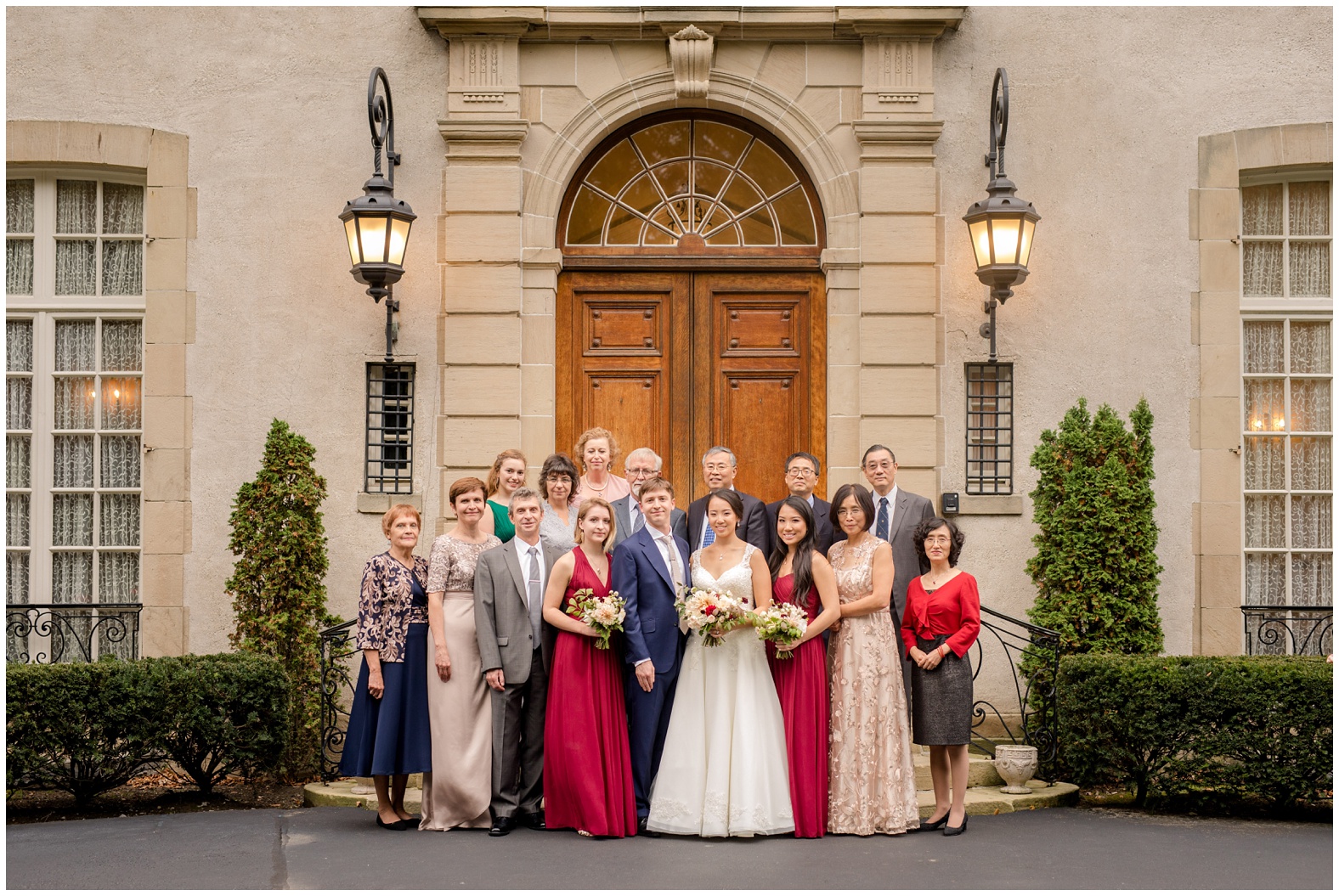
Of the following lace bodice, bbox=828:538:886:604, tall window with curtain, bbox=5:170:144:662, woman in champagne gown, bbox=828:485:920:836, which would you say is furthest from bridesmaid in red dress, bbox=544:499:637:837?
tall window with curtain, bbox=5:170:144:662

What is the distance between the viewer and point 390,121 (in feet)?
28.1

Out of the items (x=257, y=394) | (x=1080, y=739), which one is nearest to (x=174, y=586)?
(x=257, y=394)

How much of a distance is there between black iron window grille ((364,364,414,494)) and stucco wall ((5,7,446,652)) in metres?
0.09

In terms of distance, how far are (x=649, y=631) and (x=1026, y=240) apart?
3.96 metres

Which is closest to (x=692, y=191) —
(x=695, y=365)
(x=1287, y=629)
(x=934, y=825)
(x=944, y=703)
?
(x=695, y=365)

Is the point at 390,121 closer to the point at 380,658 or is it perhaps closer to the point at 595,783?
the point at 380,658

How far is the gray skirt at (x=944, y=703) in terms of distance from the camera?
6352 millimetres

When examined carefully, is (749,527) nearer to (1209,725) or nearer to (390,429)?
(1209,725)

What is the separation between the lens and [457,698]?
21.1 ft

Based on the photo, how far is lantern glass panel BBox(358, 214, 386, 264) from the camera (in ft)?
26.7

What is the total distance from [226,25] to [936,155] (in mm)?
5233

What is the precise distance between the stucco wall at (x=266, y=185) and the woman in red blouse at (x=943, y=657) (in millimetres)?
3844

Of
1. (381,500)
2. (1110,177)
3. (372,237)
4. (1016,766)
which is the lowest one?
(1016,766)

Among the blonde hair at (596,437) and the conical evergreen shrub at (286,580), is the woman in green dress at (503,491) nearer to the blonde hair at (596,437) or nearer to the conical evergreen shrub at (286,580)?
the blonde hair at (596,437)
